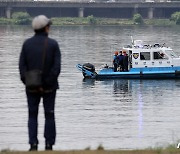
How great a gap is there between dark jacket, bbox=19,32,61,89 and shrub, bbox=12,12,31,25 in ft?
459

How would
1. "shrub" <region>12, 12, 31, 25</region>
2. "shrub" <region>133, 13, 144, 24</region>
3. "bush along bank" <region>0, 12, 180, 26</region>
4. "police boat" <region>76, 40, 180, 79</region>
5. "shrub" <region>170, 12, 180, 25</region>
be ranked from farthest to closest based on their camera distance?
"shrub" <region>133, 13, 144, 24</region> < "shrub" <region>170, 12, 180, 25</region> < "bush along bank" <region>0, 12, 180, 26</region> < "shrub" <region>12, 12, 31, 25</region> < "police boat" <region>76, 40, 180, 79</region>

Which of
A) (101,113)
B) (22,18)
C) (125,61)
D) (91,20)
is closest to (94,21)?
(91,20)

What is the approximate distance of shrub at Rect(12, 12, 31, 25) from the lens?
15512 cm

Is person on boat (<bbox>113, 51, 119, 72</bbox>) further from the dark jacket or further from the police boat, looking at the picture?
the dark jacket

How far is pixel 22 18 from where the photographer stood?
157 metres

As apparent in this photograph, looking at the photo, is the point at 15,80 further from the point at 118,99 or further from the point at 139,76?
the point at 118,99

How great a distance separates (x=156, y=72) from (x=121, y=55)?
2406 millimetres

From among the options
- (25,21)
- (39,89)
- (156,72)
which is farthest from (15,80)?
(25,21)

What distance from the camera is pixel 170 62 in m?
47.3

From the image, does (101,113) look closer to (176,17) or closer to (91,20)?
(91,20)

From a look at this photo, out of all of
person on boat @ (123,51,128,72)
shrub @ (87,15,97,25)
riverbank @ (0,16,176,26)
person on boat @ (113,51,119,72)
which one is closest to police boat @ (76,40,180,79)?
person on boat @ (123,51,128,72)

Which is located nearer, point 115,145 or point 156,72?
point 115,145

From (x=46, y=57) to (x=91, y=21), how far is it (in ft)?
475

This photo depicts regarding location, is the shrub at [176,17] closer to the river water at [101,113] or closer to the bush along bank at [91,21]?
the bush along bank at [91,21]
